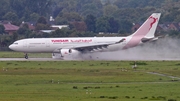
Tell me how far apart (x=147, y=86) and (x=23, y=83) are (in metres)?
11.7

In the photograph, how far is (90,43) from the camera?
106 meters

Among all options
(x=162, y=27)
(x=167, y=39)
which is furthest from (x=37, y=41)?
(x=162, y=27)

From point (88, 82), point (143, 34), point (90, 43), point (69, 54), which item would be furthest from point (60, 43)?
point (88, 82)

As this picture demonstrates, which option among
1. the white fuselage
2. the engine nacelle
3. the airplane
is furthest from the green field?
Answer: the white fuselage

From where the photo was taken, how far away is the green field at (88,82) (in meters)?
53.2

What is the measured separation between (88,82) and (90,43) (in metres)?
40.5

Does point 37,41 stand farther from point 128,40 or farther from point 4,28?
point 4,28

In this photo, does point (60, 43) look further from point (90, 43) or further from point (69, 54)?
point (90, 43)

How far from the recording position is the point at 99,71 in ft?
255

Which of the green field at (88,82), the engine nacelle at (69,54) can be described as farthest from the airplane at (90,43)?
the green field at (88,82)

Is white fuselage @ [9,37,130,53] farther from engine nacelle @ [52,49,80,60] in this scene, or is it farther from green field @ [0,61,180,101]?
green field @ [0,61,180,101]

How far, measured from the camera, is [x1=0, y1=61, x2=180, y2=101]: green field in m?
53.2

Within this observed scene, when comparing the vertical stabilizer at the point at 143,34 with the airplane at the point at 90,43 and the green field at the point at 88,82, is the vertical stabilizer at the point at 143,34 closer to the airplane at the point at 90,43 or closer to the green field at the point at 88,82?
the airplane at the point at 90,43

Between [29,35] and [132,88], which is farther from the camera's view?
[29,35]
